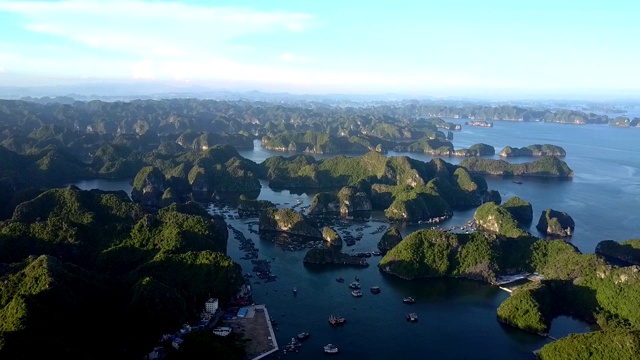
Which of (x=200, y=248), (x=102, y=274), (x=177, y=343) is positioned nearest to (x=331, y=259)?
(x=200, y=248)

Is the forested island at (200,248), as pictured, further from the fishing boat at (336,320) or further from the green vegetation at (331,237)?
the fishing boat at (336,320)

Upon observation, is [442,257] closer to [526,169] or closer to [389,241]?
[389,241]

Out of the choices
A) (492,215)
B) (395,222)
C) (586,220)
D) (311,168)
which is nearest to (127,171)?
(311,168)

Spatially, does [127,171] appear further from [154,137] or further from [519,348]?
[519,348]

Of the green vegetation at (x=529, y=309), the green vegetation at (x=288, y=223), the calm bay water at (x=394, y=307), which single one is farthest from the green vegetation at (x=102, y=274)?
the green vegetation at (x=529, y=309)

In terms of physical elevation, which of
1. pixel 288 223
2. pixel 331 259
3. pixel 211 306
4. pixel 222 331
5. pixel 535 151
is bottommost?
pixel 331 259

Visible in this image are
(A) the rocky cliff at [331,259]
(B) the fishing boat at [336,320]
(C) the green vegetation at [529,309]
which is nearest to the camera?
(C) the green vegetation at [529,309]

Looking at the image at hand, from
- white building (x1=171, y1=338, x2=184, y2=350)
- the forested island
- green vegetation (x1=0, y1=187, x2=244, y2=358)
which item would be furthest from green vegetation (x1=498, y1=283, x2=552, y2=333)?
white building (x1=171, y1=338, x2=184, y2=350)

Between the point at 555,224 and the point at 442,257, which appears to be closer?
the point at 442,257
